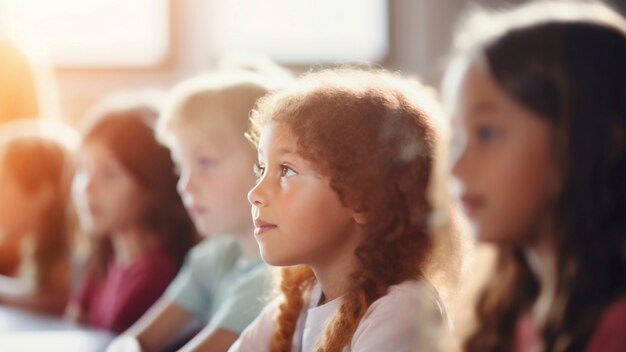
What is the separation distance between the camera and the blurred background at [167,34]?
1.60 metres

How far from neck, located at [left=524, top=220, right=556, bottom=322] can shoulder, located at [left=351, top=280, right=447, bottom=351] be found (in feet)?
Result: 0.24

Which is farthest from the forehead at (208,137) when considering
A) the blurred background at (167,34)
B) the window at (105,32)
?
the window at (105,32)

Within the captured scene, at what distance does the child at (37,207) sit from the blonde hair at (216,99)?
556mm

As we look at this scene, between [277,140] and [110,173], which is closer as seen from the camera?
[277,140]

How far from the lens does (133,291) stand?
3.14 ft

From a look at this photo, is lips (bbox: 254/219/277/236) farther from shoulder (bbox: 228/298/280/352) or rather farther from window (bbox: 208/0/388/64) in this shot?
window (bbox: 208/0/388/64)

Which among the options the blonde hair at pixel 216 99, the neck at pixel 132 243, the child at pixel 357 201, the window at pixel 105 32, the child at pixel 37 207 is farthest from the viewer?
the window at pixel 105 32

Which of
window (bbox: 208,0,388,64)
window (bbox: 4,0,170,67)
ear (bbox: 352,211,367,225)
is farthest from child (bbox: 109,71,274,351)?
window (bbox: 4,0,170,67)

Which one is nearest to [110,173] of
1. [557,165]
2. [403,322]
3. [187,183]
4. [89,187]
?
[89,187]

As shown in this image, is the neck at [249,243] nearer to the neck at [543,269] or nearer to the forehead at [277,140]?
the forehead at [277,140]

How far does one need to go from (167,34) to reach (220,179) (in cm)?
148

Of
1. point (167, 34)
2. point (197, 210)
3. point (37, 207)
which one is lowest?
point (37, 207)

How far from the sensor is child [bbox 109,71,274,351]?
1.92ft

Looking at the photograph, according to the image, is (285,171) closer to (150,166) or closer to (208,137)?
(208,137)
